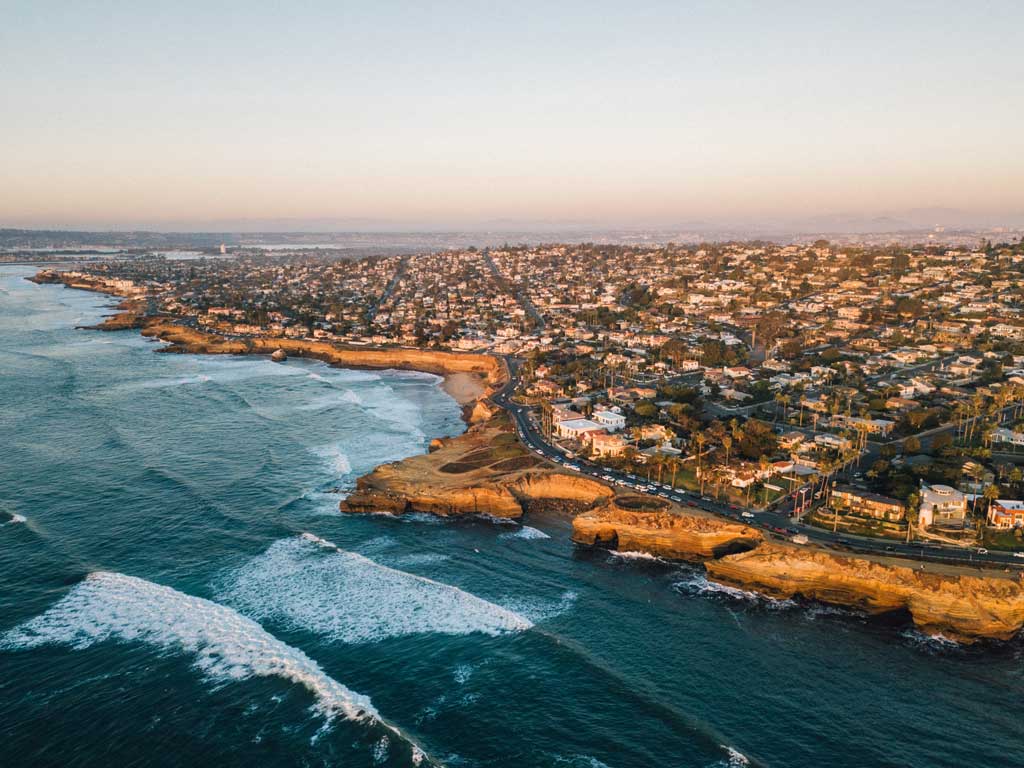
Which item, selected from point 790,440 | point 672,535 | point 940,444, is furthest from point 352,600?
point 940,444

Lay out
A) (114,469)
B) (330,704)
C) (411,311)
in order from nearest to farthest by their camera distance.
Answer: (330,704) → (114,469) → (411,311)

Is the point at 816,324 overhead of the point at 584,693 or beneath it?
overhead

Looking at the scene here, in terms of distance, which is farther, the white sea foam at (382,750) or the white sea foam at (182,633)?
the white sea foam at (182,633)

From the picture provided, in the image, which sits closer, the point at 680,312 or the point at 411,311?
the point at 680,312

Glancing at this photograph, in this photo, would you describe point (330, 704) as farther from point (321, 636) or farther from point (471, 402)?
point (471, 402)

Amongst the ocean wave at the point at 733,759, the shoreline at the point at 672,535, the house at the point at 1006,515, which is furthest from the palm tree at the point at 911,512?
the ocean wave at the point at 733,759

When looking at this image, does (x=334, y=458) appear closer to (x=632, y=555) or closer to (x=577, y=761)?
(x=632, y=555)

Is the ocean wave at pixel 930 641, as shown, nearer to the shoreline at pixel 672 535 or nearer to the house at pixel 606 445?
the shoreline at pixel 672 535

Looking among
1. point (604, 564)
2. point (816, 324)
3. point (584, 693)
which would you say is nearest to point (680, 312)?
point (816, 324)
